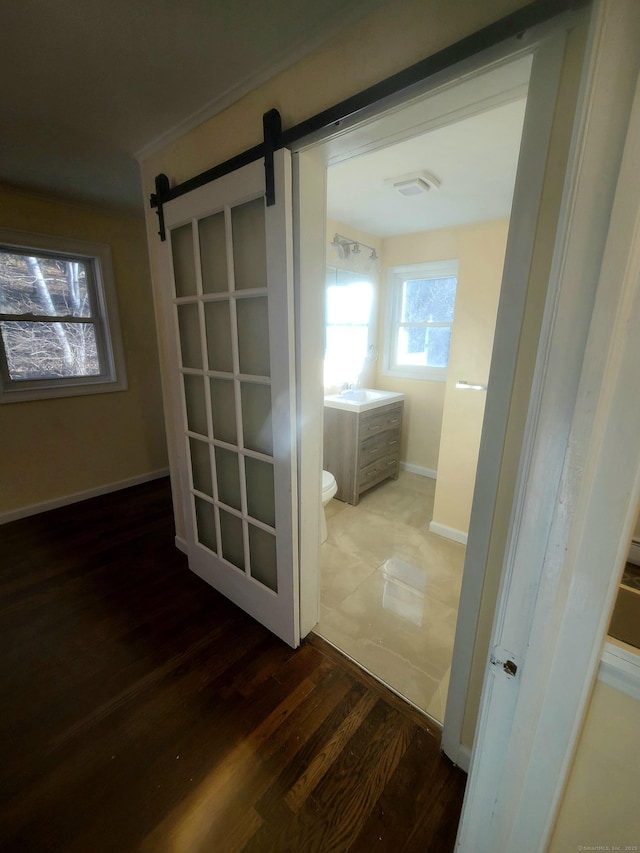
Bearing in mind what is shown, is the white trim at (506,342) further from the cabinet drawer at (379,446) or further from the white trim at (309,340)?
the cabinet drawer at (379,446)

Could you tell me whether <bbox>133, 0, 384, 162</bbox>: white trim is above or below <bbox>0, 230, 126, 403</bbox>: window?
above

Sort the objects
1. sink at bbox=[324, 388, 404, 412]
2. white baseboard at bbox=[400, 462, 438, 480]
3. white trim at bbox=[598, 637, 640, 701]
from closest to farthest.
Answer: white trim at bbox=[598, 637, 640, 701], sink at bbox=[324, 388, 404, 412], white baseboard at bbox=[400, 462, 438, 480]

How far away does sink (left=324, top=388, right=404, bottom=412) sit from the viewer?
271 centimetres

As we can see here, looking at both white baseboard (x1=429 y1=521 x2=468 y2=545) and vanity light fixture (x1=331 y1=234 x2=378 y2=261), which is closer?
white baseboard (x1=429 y1=521 x2=468 y2=545)

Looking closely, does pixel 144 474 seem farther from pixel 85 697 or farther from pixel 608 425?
pixel 608 425

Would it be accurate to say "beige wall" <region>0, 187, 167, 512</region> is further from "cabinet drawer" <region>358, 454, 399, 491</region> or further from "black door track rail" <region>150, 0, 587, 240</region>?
"cabinet drawer" <region>358, 454, 399, 491</region>

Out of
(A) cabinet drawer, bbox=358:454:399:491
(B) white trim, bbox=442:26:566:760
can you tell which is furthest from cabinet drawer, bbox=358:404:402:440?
(B) white trim, bbox=442:26:566:760

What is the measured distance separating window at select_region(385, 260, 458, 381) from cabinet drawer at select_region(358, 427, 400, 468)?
0.70 metres

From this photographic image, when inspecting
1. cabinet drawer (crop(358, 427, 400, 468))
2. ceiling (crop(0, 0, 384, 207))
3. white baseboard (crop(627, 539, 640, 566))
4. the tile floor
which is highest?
ceiling (crop(0, 0, 384, 207))

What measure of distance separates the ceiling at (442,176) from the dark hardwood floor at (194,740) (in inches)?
79.9

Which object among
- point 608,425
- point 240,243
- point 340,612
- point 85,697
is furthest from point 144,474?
point 608,425

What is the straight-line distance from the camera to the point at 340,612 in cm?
175

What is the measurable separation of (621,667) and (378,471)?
2520 mm

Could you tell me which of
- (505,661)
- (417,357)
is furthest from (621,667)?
(417,357)
